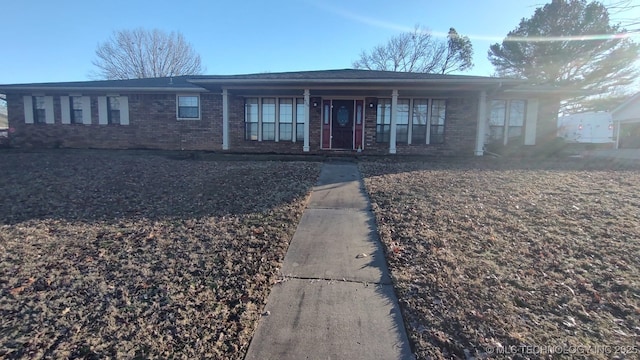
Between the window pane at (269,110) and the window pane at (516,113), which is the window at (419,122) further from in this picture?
the window pane at (269,110)

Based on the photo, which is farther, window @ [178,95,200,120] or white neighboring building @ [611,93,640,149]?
white neighboring building @ [611,93,640,149]

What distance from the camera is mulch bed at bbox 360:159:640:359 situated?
2480mm

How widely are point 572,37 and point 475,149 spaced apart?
59.7 ft

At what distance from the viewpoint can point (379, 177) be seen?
8070 mm

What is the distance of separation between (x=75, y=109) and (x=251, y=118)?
311 inches

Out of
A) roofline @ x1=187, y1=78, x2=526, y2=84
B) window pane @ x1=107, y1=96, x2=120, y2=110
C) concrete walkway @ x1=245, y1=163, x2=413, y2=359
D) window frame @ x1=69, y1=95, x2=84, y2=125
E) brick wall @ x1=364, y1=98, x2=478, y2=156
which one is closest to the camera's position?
concrete walkway @ x1=245, y1=163, x2=413, y2=359

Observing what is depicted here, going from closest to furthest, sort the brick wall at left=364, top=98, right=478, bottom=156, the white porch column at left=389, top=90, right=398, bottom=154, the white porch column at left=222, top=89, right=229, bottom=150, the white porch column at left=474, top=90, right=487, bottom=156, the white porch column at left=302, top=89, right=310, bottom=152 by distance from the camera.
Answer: the white porch column at left=474, top=90, right=487, bottom=156, the white porch column at left=389, top=90, right=398, bottom=154, the white porch column at left=302, top=89, right=310, bottom=152, the white porch column at left=222, top=89, right=229, bottom=150, the brick wall at left=364, top=98, right=478, bottom=156

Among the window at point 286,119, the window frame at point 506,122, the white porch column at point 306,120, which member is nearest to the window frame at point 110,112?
the window at point 286,119

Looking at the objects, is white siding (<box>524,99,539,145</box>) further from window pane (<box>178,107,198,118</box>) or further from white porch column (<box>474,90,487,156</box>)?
window pane (<box>178,107,198,118</box>)

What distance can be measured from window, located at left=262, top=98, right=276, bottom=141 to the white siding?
10.4 m

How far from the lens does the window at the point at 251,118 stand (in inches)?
547

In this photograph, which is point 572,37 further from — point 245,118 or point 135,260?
point 135,260

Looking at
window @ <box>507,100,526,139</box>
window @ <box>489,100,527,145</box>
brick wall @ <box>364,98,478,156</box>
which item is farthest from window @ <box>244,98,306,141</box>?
window @ <box>507,100,526,139</box>

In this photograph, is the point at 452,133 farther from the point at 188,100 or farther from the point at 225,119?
the point at 188,100
